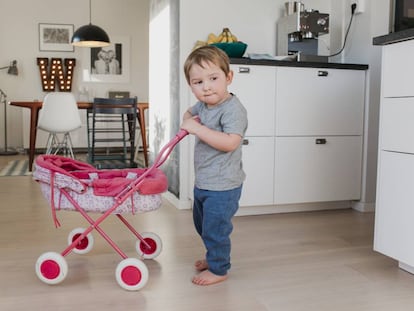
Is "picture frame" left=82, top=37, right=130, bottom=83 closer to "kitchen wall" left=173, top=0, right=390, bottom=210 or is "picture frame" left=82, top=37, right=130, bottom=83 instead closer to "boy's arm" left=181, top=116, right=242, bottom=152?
"kitchen wall" left=173, top=0, right=390, bottom=210

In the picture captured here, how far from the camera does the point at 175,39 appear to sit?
323 centimetres

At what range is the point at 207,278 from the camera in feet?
5.84

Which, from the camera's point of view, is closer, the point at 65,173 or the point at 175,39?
the point at 65,173

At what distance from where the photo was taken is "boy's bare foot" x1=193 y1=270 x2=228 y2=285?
177 centimetres

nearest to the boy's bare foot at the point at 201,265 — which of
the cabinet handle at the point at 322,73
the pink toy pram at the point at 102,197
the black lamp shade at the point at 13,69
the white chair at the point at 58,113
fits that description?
the pink toy pram at the point at 102,197

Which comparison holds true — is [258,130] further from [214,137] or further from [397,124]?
[214,137]

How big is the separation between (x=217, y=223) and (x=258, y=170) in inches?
46.4

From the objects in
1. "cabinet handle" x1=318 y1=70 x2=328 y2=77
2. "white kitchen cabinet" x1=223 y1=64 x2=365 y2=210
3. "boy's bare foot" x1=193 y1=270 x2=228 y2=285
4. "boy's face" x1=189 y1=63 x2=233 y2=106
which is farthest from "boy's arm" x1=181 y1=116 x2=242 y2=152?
"cabinet handle" x1=318 y1=70 x2=328 y2=77

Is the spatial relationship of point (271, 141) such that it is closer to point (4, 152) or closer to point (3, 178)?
point (3, 178)

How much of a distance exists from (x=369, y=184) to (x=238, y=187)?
1645 mm

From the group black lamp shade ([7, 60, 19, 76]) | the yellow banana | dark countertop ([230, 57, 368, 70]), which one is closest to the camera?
dark countertop ([230, 57, 368, 70])

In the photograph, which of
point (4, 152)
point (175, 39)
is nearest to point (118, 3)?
point (4, 152)

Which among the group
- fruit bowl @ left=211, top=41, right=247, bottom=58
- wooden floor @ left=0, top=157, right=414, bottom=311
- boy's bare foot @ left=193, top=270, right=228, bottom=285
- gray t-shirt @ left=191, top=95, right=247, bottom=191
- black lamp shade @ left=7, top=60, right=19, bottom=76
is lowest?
wooden floor @ left=0, top=157, right=414, bottom=311

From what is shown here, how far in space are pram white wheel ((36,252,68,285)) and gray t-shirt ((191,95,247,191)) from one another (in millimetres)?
566
